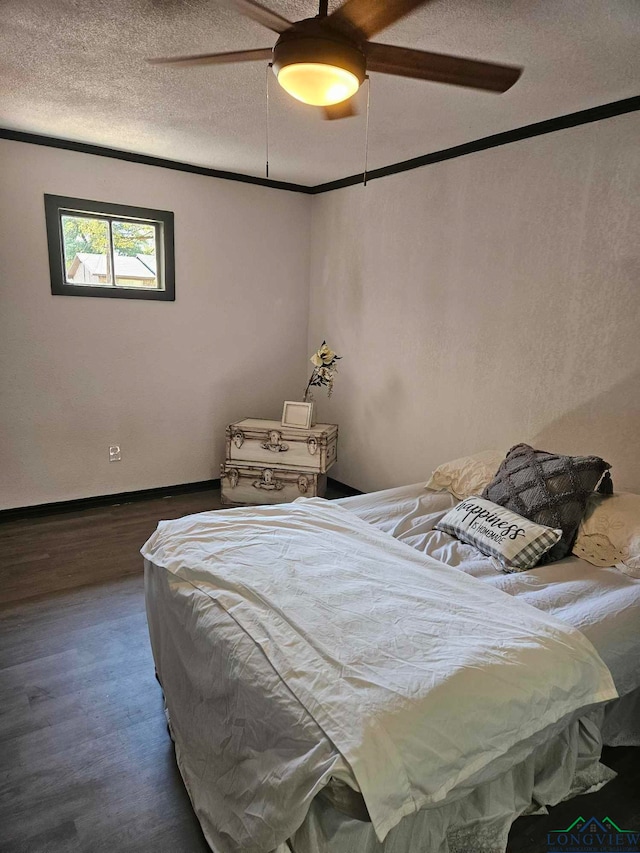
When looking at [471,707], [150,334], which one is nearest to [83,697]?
[471,707]

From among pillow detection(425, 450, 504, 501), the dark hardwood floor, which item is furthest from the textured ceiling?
the dark hardwood floor

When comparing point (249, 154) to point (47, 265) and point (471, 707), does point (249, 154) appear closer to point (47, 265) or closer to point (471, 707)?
point (47, 265)

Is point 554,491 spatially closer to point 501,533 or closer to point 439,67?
point 501,533

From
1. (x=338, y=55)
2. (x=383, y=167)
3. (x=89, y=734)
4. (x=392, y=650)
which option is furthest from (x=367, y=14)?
(x=89, y=734)

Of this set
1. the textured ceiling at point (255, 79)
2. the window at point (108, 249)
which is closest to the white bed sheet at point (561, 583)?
the textured ceiling at point (255, 79)

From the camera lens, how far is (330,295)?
14.4 feet

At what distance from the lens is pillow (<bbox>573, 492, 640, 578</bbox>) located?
1.95 m

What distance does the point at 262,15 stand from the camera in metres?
1.55

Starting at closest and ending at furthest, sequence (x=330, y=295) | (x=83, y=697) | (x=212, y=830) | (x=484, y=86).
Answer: (x=212, y=830)
(x=484, y=86)
(x=83, y=697)
(x=330, y=295)

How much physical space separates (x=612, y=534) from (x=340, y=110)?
205cm

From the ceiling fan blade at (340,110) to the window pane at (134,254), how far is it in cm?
218

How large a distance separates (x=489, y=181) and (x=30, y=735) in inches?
137

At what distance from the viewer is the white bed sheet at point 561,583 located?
156 centimetres

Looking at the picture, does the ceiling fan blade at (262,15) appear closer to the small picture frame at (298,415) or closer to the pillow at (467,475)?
the pillow at (467,475)
